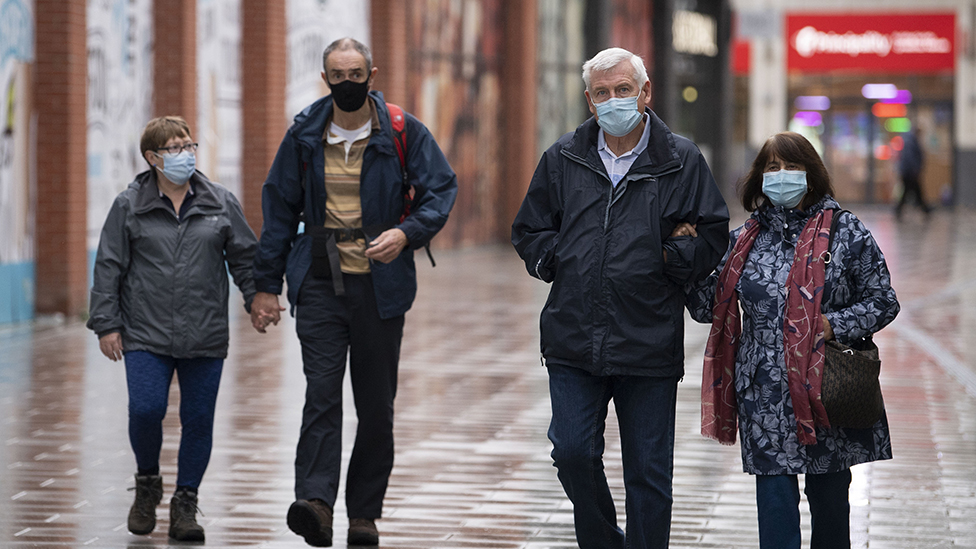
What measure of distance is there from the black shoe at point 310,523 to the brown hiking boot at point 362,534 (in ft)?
0.98

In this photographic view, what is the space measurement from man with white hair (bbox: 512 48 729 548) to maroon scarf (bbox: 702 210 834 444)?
136mm

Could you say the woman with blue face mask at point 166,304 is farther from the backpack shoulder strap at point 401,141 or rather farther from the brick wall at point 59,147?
the brick wall at point 59,147

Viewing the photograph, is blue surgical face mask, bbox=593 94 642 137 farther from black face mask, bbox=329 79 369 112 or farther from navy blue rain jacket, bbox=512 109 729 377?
black face mask, bbox=329 79 369 112

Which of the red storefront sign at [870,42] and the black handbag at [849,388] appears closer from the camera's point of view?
the black handbag at [849,388]

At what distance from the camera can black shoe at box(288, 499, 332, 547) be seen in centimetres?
535

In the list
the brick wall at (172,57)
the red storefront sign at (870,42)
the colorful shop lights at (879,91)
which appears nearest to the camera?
the brick wall at (172,57)

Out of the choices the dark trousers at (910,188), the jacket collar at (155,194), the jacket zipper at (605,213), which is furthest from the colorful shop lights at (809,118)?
the jacket zipper at (605,213)

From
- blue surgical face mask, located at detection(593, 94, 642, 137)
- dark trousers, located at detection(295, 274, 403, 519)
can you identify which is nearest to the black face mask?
dark trousers, located at detection(295, 274, 403, 519)

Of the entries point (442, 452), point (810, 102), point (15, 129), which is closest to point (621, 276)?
point (442, 452)

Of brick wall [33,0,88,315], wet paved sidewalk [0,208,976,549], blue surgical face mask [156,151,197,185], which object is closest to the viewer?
blue surgical face mask [156,151,197,185]

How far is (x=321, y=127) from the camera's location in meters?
5.63

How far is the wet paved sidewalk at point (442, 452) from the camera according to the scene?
6012 millimetres

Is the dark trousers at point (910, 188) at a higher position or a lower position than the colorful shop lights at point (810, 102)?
lower

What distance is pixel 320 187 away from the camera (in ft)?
18.5
